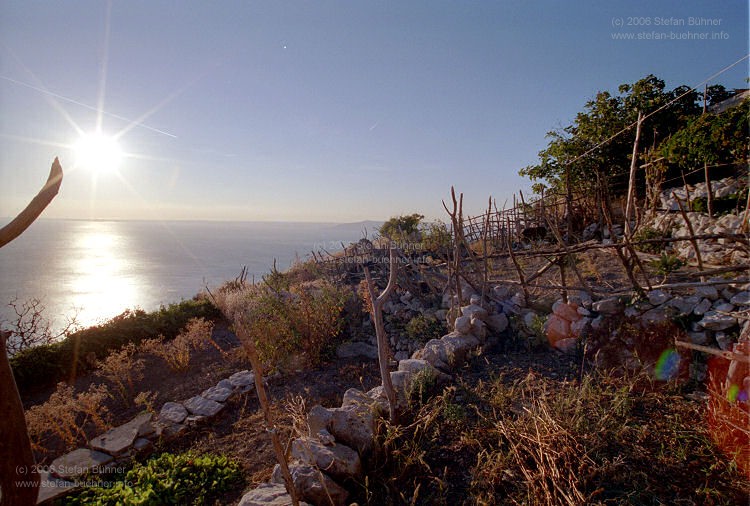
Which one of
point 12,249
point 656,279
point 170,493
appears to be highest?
point 12,249

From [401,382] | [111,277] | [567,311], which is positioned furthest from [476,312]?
[111,277]

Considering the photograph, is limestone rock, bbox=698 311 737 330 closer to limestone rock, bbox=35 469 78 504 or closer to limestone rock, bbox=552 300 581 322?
limestone rock, bbox=552 300 581 322

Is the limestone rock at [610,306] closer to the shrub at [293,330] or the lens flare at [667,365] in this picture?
the lens flare at [667,365]

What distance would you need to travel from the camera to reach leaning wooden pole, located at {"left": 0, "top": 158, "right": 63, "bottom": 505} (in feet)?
4.51

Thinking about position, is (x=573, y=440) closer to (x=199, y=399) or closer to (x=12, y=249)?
(x=199, y=399)

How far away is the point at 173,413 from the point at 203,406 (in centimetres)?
36

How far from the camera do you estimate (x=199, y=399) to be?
4.77 m

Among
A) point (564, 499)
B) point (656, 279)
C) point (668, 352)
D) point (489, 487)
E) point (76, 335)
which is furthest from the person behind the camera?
point (76, 335)

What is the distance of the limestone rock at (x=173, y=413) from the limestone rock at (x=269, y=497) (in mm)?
2499

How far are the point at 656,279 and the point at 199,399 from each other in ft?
22.7

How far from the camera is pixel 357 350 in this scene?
19.0ft

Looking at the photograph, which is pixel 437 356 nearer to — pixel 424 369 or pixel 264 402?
pixel 424 369

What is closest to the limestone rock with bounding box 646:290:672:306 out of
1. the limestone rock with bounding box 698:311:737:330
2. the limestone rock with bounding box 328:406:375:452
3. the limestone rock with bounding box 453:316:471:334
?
the limestone rock with bounding box 698:311:737:330

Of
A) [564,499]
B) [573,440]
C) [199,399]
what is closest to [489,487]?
[564,499]
